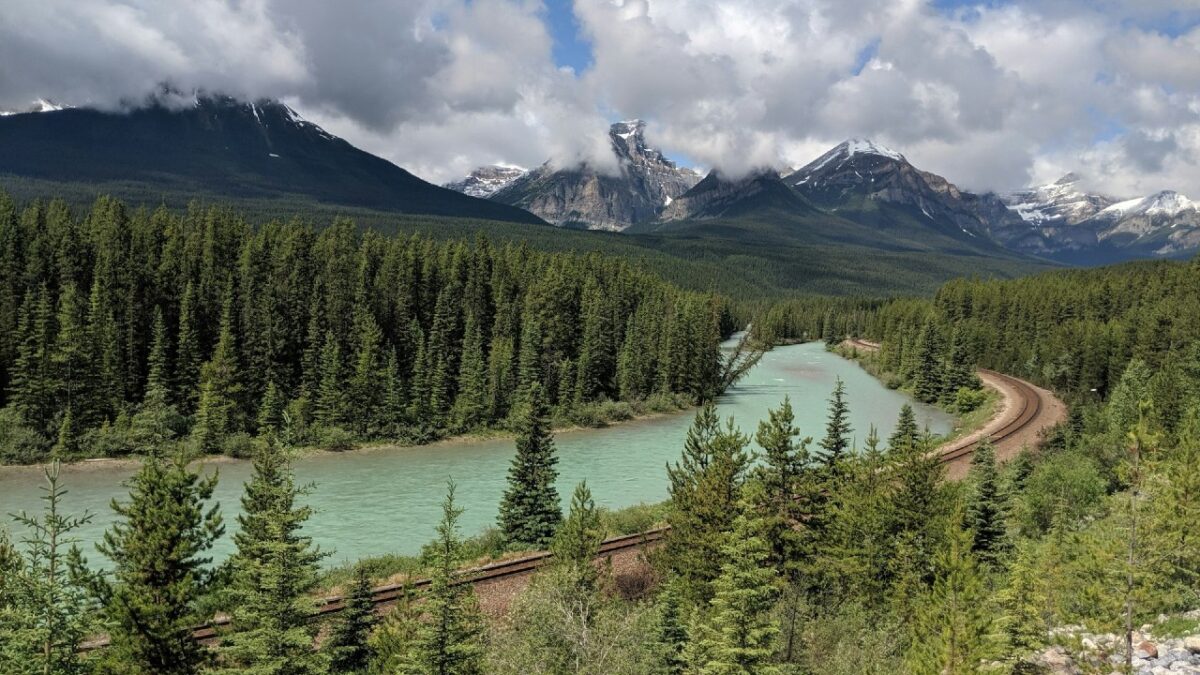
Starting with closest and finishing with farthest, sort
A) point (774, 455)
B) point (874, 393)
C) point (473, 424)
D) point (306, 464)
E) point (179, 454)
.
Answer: point (179, 454) → point (774, 455) → point (306, 464) → point (473, 424) → point (874, 393)

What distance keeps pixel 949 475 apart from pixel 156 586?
49934 millimetres

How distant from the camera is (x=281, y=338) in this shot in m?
72.8

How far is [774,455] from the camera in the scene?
30.4 m

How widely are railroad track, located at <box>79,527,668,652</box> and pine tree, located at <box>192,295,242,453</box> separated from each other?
1542 inches

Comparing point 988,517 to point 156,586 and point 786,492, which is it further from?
point 156,586

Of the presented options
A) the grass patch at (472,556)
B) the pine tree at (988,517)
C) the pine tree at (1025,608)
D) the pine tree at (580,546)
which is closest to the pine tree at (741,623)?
the pine tree at (1025,608)

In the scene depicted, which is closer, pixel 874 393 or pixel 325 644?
pixel 325 644

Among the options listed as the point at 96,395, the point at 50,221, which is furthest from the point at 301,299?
the point at 50,221

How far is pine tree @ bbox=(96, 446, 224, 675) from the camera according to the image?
17.5 m

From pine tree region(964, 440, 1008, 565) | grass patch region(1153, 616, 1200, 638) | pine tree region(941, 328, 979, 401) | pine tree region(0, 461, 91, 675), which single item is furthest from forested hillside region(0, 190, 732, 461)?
grass patch region(1153, 616, 1200, 638)

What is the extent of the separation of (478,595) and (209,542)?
13.1 meters

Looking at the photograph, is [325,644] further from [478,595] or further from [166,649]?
[478,595]

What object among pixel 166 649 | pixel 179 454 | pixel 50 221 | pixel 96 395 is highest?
pixel 50 221

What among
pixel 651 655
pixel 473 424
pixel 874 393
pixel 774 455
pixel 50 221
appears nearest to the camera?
pixel 651 655
